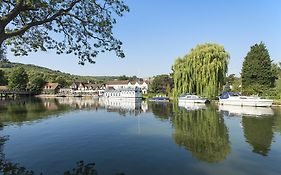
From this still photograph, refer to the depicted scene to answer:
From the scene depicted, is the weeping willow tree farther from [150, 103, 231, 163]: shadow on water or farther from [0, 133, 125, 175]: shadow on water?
[0, 133, 125, 175]: shadow on water

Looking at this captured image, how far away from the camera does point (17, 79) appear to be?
408ft

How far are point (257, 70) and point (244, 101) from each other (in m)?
17.4

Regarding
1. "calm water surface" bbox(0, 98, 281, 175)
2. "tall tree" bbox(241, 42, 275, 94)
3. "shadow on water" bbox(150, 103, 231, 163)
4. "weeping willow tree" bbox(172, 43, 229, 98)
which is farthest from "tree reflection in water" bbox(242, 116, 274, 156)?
→ "tall tree" bbox(241, 42, 275, 94)

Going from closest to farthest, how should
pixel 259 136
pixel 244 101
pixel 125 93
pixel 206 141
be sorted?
pixel 206 141, pixel 259 136, pixel 244 101, pixel 125 93

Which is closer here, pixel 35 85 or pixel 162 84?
pixel 162 84

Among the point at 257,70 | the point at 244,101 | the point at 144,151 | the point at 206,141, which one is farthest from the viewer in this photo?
the point at 257,70

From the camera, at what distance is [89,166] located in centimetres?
1328

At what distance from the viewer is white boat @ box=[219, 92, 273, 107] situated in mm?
47281

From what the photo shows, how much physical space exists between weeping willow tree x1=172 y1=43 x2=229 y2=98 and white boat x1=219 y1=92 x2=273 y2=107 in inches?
120

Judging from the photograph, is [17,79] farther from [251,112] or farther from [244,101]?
[251,112]

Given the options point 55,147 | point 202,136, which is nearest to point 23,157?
point 55,147

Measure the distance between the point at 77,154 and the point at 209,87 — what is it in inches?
1655

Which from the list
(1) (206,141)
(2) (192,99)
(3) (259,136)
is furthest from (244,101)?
(1) (206,141)

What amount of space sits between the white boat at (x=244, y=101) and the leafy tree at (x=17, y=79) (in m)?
99.7
